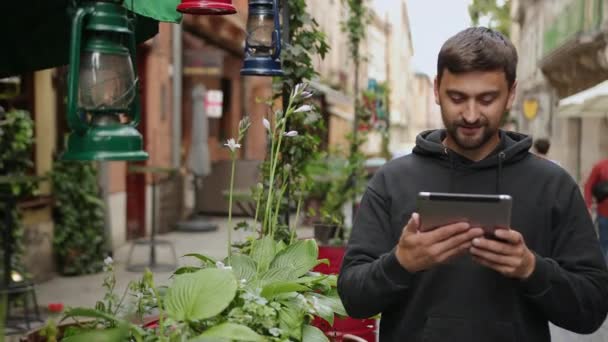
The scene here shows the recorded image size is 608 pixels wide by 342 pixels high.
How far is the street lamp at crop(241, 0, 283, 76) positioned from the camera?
150 inches

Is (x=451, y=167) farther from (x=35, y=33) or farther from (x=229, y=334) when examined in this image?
(x=35, y=33)

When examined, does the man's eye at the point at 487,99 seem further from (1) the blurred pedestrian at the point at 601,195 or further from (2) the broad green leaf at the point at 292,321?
(1) the blurred pedestrian at the point at 601,195

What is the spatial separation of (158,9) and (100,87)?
0.58 meters

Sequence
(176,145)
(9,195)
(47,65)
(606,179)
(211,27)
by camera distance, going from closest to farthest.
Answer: (47,65) → (9,195) → (606,179) → (176,145) → (211,27)

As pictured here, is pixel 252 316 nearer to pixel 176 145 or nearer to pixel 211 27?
pixel 176 145

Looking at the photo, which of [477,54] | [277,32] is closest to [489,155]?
[477,54]

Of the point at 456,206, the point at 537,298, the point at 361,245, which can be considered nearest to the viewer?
the point at 456,206

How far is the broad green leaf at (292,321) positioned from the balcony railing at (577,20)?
14400 mm

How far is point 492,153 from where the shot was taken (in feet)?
6.69

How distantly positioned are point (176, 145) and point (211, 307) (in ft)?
42.5

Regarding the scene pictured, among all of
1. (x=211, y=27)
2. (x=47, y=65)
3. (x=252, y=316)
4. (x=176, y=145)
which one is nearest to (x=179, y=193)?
(x=176, y=145)

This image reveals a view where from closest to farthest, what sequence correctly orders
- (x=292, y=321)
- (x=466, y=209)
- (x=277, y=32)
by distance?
(x=466, y=209)
(x=292, y=321)
(x=277, y=32)

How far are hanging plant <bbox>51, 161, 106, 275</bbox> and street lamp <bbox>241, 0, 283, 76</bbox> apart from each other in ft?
19.7

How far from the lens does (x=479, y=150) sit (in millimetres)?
2035
